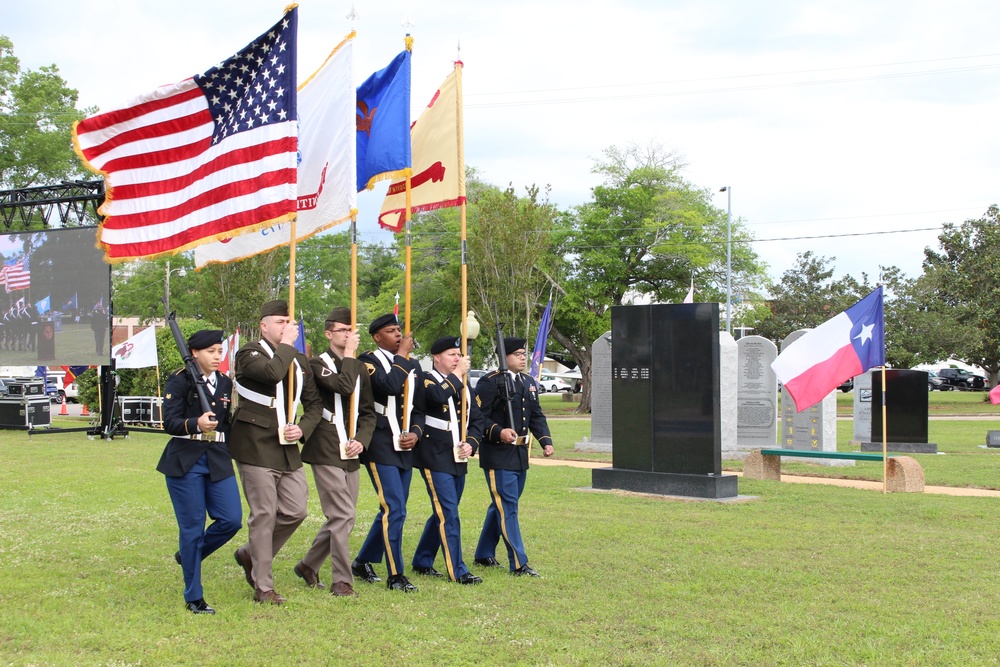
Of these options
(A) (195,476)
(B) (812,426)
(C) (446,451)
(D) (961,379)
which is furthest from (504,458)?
(D) (961,379)

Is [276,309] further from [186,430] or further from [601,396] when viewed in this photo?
[601,396]

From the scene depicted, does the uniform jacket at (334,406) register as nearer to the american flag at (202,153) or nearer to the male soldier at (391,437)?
the male soldier at (391,437)

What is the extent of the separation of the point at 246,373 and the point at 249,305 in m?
24.0

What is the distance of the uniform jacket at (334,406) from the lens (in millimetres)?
7082

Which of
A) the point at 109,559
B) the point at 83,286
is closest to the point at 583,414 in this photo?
the point at 83,286

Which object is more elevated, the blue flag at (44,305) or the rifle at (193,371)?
the blue flag at (44,305)

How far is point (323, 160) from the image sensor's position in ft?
27.0

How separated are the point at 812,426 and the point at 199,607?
14.5 metres

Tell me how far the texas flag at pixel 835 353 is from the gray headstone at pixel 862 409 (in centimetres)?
1090

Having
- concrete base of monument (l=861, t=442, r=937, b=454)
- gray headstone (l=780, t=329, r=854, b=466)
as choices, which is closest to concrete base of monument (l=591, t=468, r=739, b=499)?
gray headstone (l=780, t=329, r=854, b=466)

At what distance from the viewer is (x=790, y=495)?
1329cm

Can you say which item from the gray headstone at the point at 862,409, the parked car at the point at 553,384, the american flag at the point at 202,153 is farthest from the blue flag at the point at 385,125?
the parked car at the point at 553,384

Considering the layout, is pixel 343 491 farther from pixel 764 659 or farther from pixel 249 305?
pixel 249 305

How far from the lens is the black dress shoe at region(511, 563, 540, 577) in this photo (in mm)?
7875
